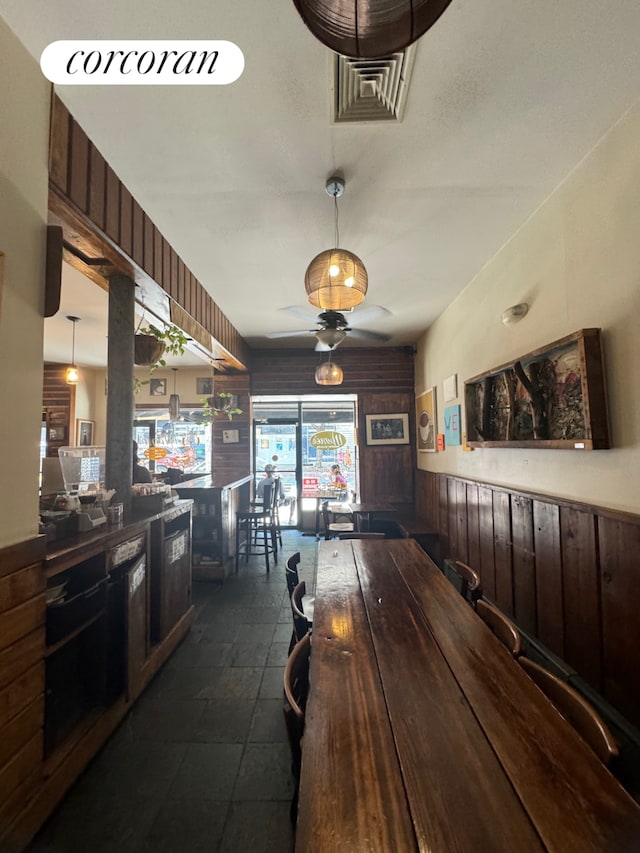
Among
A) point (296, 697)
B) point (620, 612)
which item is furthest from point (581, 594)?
point (296, 697)

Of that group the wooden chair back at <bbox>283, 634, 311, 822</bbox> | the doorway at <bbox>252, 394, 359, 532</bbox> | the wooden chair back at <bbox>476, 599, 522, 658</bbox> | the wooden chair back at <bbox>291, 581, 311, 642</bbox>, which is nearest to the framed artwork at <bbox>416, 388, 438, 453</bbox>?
the doorway at <bbox>252, 394, 359, 532</bbox>

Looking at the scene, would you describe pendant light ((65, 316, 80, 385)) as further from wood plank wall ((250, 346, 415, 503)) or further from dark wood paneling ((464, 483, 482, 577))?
dark wood paneling ((464, 483, 482, 577))

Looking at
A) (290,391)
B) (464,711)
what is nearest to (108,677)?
(464,711)

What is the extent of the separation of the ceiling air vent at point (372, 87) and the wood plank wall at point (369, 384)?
4074mm

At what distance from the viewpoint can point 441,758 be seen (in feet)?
3.01

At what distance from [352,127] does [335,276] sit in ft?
2.16

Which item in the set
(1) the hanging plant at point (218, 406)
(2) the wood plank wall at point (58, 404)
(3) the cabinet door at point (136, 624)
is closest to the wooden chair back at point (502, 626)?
Result: (3) the cabinet door at point (136, 624)

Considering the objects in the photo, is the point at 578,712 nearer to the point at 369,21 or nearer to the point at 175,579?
the point at 369,21

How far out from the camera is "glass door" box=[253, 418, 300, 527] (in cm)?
665

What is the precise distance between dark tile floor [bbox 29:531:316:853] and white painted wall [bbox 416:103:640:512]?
212 centimetres

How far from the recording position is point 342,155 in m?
1.94

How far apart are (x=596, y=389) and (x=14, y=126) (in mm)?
2748

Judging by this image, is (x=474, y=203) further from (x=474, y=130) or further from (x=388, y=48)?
(x=388, y=48)

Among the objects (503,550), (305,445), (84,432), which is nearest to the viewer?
(503,550)
